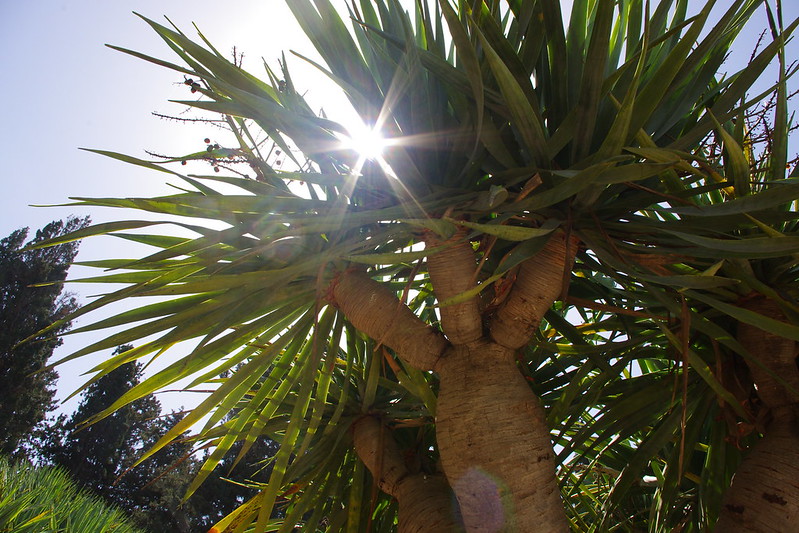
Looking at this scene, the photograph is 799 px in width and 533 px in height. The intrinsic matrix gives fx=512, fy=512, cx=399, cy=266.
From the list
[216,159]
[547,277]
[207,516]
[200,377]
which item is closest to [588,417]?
[547,277]

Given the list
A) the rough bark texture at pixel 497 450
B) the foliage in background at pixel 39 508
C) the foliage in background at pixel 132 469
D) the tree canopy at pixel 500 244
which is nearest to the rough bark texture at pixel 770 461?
the tree canopy at pixel 500 244

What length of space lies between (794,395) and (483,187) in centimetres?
85

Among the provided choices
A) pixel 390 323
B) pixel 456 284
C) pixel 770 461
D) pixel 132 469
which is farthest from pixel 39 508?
pixel 132 469

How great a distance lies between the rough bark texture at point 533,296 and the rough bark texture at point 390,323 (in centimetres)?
16

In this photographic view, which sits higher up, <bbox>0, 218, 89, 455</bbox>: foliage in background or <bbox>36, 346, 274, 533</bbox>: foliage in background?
<bbox>0, 218, 89, 455</bbox>: foliage in background

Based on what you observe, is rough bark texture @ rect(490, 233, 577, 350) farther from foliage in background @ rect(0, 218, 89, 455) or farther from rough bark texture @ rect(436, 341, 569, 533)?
foliage in background @ rect(0, 218, 89, 455)

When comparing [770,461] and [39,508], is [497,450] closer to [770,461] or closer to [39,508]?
[770,461]

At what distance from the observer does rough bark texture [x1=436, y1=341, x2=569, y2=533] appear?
96 cm

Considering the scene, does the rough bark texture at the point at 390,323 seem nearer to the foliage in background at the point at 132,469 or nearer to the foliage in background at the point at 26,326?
the foliage in background at the point at 132,469

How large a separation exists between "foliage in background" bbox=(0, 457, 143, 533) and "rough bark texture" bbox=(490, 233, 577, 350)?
251 cm

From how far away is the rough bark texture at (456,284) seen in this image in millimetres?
1157

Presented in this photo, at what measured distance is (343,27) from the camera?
1.23 m

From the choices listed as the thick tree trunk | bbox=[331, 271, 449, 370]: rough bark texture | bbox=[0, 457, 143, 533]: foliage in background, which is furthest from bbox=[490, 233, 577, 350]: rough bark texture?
bbox=[0, 457, 143, 533]: foliage in background

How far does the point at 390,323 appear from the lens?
1.23 metres
